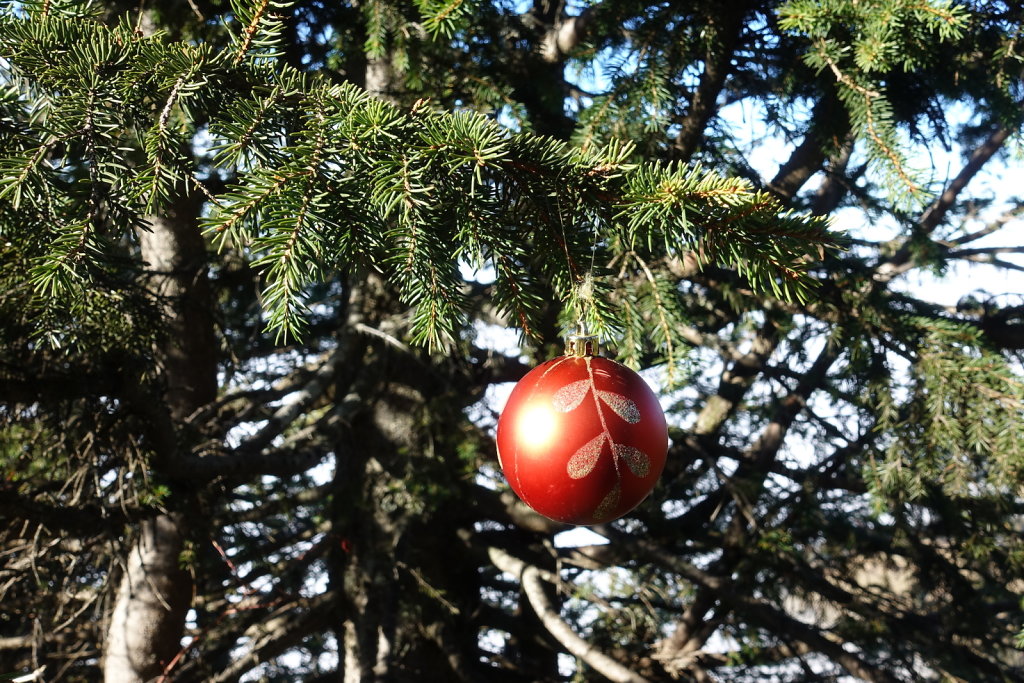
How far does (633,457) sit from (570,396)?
0.59 feet

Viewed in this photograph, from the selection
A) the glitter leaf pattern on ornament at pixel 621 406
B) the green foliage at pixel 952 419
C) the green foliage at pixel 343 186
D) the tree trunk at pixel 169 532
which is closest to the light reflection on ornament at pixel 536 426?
the glitter leaf pattern on ornament at pixel 621 406

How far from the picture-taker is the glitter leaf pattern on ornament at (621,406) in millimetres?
1665

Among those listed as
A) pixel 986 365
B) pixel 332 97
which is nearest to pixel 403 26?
pixel 332 97

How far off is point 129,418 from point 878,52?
115 inches

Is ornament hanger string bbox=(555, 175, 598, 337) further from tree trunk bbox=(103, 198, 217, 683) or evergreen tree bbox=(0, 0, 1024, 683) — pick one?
tree trunk bbox=(103, 198, 217, 683)

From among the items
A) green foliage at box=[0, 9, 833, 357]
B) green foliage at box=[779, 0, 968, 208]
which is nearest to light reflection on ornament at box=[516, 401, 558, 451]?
green foliage at box=[0, 9, 833, 357]

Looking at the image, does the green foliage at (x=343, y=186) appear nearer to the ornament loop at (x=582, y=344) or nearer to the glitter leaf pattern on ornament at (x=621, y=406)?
the ornament loop at (x=582, y=344)

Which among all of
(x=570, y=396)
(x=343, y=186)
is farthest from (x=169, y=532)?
(x=570, y=396)

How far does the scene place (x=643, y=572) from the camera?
18.8 ft

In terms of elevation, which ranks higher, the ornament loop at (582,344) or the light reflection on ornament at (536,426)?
the ornament loop at (582,344)

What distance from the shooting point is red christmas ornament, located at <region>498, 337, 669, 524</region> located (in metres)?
1.65

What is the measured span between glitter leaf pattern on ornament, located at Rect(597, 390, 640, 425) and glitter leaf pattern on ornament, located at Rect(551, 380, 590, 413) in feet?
0.11

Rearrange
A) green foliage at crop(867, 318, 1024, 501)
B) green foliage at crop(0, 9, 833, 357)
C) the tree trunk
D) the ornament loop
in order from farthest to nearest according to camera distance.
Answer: the tree trunk → green foliage at crop(867, 318, 1024, 501) → the ornament loop → green foliage at crop(0, 9, 833, 357)

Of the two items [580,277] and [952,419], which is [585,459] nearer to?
[580,277]
